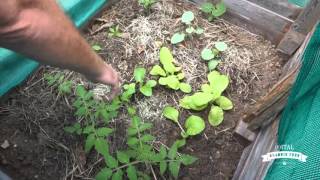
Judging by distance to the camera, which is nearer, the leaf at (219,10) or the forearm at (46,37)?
the forearm at (46,37)

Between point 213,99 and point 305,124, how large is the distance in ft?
3.48

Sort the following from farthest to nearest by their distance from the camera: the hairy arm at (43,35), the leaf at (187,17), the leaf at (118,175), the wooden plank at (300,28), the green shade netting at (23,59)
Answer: the leaf at (187,17) < the green shade netting at (23,59) < the wooden plank at (300,28) < the leaf at (118,175) < the hairy arm at (43,35)

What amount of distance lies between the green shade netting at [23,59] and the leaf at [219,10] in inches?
30.0

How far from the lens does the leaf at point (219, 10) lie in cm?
234

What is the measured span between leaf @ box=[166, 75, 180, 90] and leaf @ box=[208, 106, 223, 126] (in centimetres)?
26

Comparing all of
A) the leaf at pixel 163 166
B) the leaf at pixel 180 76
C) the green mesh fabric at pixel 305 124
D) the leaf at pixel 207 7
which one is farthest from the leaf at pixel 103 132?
the leaf at pixel 207 7

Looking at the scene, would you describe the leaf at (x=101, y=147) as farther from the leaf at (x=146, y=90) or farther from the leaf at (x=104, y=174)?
the leaf at (x=146, y=90)

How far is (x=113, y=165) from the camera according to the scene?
170cm

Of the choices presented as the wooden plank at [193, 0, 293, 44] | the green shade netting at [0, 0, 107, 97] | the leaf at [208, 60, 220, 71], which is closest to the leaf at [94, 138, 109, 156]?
the green shade netting at [0, 0, 107, 97]

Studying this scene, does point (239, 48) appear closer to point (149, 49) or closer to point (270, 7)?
point (270, 7)

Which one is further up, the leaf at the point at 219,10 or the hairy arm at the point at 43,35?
the hairy arm at the point at 43,35

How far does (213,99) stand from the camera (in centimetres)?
206

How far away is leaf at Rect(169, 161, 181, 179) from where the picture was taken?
172cm

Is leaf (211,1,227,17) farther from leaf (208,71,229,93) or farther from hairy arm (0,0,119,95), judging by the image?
hairy arm (0,0,119,95)
